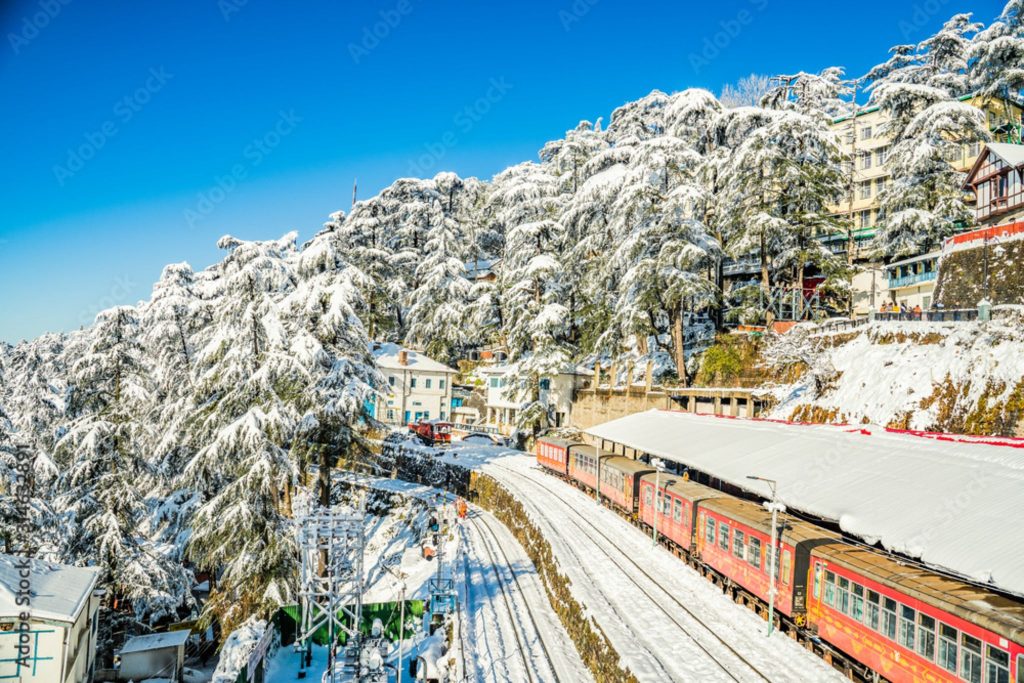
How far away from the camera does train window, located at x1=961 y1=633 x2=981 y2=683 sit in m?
10.5

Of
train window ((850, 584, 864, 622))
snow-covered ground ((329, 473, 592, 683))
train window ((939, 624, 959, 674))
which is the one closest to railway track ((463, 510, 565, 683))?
snow-covered ground ((329, 473, 592, 683))

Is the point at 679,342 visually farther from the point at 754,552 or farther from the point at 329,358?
the point at 754,552

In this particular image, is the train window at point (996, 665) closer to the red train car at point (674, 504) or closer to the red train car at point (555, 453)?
the red train car at point (674, 504)

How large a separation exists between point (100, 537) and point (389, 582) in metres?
11.9

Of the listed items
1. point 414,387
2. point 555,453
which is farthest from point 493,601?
point 414,387

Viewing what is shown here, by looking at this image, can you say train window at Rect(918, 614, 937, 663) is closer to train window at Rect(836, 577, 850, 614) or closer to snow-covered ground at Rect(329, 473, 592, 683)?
train window at Rect(836, 577, 850, 614)

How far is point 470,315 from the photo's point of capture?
60469mm

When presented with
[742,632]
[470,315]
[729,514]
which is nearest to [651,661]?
[742,632]

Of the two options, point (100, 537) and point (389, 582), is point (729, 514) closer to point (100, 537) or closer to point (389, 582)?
point (389, 582)

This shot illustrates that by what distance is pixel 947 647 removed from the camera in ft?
36.8

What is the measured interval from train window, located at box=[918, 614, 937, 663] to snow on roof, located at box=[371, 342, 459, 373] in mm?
52696

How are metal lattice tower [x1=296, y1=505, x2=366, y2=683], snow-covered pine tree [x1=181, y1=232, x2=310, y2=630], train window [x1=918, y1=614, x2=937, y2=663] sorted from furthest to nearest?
snow-covered pine tree [x1=181, y1=232, x2=310, y2=630], metal lattice tower [x1=296, y1=505, x2=366, y2=683], train window [x1=918, y1=614, x2=937, y2=663]

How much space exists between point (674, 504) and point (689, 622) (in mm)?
6640

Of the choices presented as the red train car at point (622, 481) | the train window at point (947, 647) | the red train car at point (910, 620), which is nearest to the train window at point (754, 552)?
the red train car at point (910, 620)
